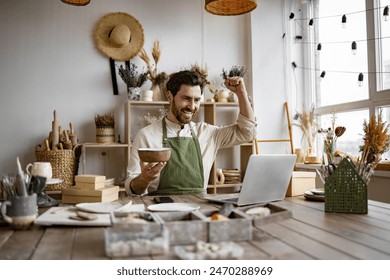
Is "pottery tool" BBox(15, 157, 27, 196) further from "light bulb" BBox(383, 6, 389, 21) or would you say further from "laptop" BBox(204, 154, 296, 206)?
"light bulb" BBox(383, 6, 389, 21)

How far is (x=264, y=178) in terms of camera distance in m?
1.58

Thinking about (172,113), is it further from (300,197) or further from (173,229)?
(173,229)

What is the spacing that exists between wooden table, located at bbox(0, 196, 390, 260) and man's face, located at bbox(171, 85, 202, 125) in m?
1.28

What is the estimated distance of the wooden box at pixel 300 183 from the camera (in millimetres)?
1986

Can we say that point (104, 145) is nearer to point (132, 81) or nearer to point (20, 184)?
point (132, 81)

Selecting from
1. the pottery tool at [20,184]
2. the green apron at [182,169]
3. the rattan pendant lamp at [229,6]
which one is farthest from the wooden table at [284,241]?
the rattan pendant lamp at [229,6]

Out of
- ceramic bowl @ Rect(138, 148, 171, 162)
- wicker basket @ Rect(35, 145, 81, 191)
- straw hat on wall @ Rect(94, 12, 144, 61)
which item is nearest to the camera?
ceramic bowl @ Rect(138, 148, 171, 162)

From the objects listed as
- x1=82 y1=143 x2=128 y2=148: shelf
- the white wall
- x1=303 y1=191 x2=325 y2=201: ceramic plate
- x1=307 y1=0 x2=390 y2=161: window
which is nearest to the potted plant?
the white wall

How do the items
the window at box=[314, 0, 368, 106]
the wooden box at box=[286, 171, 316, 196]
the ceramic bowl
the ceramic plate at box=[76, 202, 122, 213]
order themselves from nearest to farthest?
the ceramic plate at box=[76, 202, 122, 213]
the ceramic bowl
the wooden box at box=[286, 171, 316, 196]
the window at box=[314, 0, 368, 106]

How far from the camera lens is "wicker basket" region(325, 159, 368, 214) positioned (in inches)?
60.2

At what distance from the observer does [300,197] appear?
1.96 m

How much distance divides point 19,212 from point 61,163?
2.25 metres

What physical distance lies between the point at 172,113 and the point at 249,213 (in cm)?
151
